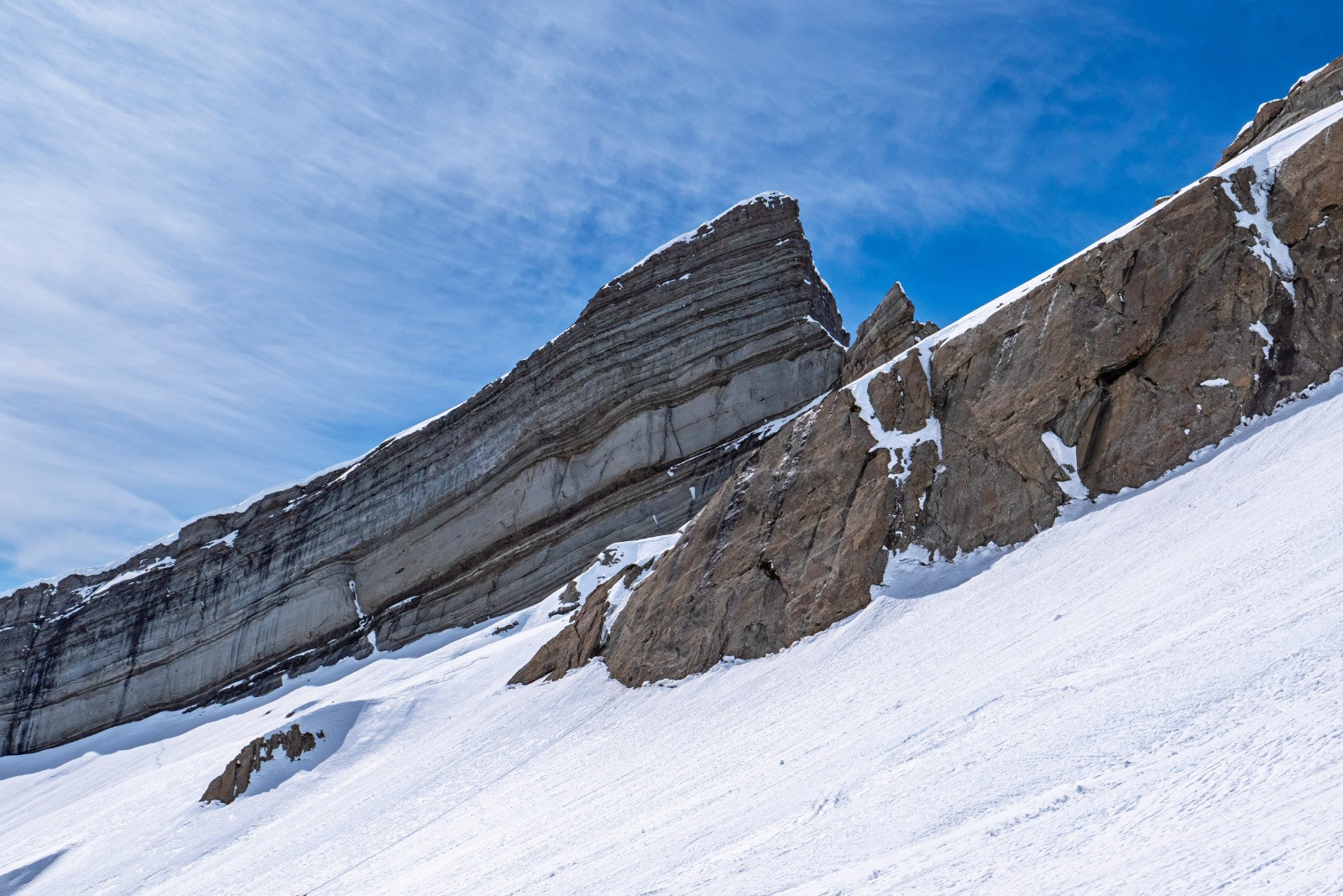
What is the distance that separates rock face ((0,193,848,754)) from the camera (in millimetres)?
43969

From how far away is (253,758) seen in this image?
99.9 ft

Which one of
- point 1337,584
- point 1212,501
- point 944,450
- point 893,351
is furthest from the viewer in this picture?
point 893,351

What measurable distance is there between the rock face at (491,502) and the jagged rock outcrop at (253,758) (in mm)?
14049

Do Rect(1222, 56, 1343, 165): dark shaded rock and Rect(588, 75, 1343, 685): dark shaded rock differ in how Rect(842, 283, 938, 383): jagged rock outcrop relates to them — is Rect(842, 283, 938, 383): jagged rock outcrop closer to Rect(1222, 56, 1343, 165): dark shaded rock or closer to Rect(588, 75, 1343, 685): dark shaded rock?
Rect(588, 75, 1343, 685): dark shaded rock

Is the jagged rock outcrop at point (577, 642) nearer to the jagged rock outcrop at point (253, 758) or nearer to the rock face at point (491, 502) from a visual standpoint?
the jagged rock outcrop at point (253, 758)

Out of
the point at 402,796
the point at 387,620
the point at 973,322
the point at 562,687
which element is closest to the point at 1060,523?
the point at 973,322

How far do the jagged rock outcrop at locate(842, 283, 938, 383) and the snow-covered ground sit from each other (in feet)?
37.9

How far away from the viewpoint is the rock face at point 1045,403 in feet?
69.1

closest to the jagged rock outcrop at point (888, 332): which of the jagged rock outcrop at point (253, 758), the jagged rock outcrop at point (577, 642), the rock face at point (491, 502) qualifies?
the rock face at point (491, 502)

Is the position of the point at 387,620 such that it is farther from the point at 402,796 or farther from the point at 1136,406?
the point at 1136,406

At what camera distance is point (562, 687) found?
28.4 m

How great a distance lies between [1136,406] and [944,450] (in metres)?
4.56

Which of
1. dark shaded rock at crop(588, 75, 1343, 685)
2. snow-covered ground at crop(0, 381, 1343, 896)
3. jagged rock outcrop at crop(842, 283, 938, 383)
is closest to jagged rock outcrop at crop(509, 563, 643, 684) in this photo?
snow-covered ground at crop(0, 381, 1343, 896)

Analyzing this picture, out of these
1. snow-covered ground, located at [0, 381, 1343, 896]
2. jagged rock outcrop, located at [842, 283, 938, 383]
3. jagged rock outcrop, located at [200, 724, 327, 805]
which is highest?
jagged rock outcrop, located at [842, 283, 938, 383]
